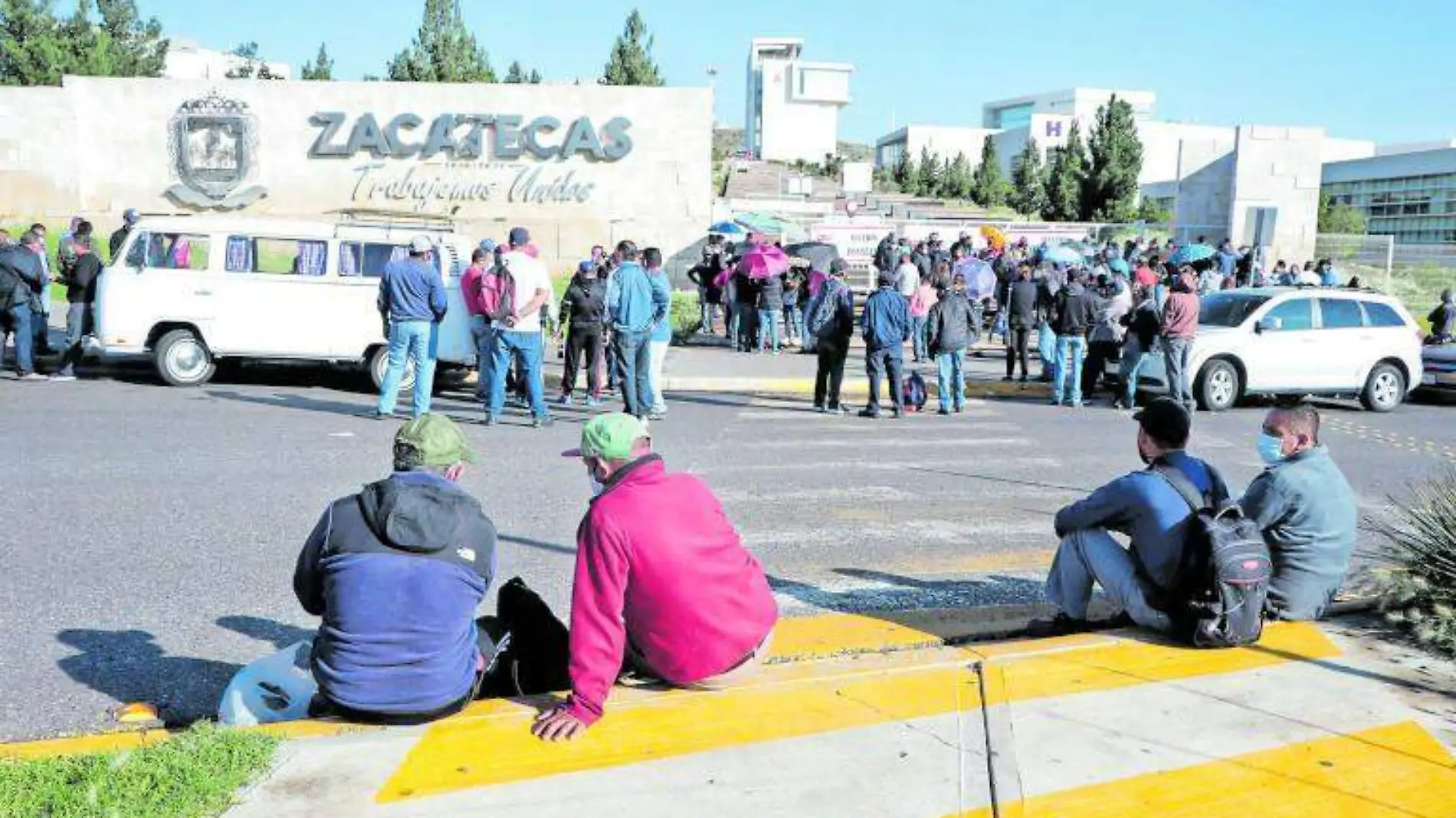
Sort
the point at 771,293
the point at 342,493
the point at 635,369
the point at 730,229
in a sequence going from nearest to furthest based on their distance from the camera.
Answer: the point at 342,493
the point at 635,369
the point at 771,293
the point at 730,229

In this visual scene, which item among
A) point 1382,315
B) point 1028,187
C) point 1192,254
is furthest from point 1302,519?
point 1028,187

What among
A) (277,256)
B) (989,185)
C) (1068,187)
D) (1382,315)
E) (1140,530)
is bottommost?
(1140,530)

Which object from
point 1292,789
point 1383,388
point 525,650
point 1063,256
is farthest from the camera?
point 1063,256

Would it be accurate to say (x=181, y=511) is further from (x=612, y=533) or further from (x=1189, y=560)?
(x=1189, y=560)

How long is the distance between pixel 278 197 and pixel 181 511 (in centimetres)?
2349

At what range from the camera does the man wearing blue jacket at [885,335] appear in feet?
48.3

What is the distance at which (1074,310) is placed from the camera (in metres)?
16.0

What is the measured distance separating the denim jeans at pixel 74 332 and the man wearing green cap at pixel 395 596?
1266 cm

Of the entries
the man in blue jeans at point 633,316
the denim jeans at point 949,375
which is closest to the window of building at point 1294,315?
the denim jeans at point 949,375

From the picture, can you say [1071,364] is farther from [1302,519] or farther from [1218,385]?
[1302,519]

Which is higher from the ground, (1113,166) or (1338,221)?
(1113,166)

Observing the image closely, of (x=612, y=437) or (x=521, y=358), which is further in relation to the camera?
(x=521, y=358)

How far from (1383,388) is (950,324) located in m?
6.69

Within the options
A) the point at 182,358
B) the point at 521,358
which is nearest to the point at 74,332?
the point at 182,358
